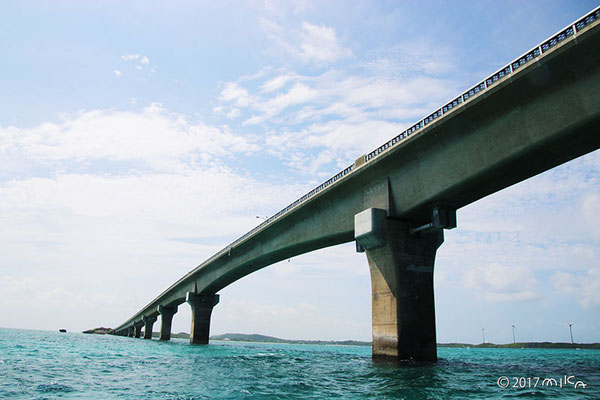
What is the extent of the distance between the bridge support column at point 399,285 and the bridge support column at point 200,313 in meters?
52.7

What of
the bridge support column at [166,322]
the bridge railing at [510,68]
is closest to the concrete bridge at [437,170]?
the bridge railing at [510,68]

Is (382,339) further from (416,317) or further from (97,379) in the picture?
(97,379)

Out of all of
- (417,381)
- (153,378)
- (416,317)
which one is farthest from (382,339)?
(153,378)

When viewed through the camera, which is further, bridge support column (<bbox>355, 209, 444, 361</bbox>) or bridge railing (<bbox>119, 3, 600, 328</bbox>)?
bridge support column (<bbox>355, 209, 444, 361</bbox>)

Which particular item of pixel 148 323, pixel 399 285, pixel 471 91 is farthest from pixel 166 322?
pixel 471 91

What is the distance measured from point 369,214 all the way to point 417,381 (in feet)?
A: 43.8

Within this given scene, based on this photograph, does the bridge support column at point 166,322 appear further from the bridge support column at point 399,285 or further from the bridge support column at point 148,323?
the bridge support column at point 399,285

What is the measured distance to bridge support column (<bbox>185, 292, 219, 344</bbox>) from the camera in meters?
73.6

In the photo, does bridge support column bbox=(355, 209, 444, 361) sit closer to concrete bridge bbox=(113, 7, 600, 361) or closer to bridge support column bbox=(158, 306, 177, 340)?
concrete bridge bbox=(113, 7, 600, 361)

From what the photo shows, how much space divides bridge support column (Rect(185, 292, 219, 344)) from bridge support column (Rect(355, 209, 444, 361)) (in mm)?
52710

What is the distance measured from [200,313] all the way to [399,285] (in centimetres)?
5572

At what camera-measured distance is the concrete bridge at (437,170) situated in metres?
18.1

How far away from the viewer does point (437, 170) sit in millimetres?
25062

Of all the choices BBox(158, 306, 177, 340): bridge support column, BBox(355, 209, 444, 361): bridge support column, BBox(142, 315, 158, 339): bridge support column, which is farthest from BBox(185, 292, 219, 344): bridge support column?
BBox(355, 209, 444, 361): bridge support column
